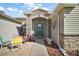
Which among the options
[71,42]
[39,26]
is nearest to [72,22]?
[71,42]

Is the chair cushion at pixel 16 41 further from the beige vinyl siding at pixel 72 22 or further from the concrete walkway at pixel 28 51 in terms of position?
the beige vinyl siding at pixel 72 22

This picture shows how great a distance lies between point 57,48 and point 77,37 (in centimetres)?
98

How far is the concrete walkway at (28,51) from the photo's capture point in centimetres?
699

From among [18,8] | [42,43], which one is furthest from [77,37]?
[18,8]

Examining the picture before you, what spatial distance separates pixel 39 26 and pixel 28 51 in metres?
1.15

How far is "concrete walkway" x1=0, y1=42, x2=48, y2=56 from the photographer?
699cm

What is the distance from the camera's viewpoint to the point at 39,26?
24.3 ft

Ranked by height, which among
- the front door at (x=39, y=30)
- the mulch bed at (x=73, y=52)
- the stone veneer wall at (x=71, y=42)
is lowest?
the mulch bed at (x=73, y=52)

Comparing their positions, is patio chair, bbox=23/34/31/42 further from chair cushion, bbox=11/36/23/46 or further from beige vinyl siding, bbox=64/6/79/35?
beige vinyl siding, bbox=64/6/79/35

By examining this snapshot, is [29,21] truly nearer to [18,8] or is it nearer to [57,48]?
[18,8]

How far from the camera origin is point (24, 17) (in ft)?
23.9

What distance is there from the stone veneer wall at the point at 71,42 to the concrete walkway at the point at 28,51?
2.97ft

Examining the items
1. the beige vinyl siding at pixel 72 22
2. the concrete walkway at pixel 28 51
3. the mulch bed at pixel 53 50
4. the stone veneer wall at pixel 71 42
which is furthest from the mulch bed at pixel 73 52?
the concrete walkway at pixel 28 51

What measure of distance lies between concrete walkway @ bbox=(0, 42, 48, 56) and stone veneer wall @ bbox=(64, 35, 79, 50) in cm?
90
